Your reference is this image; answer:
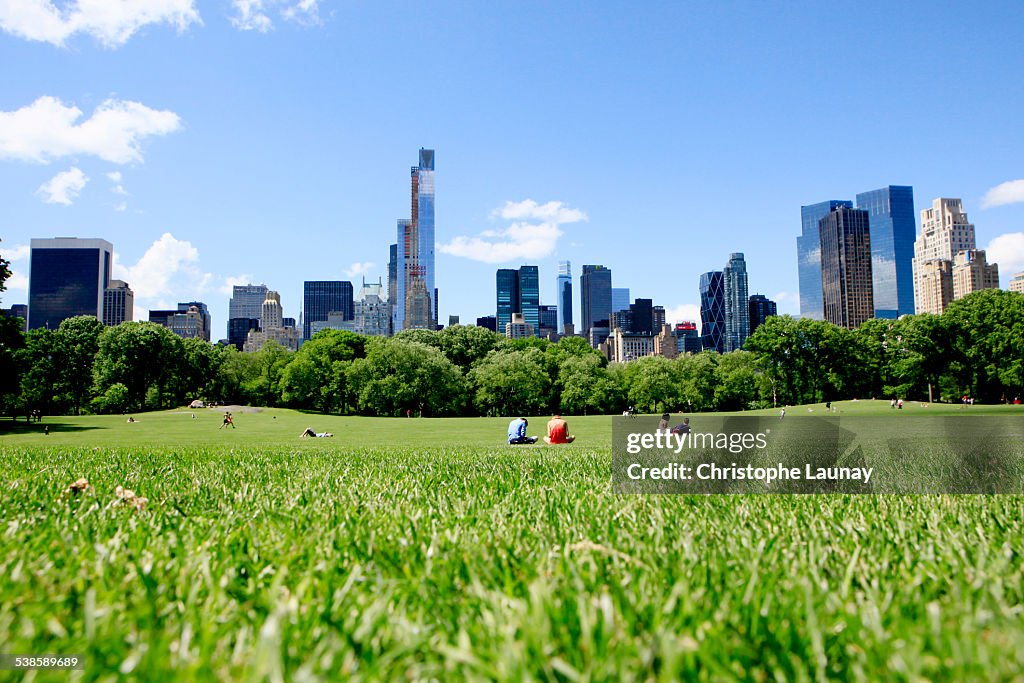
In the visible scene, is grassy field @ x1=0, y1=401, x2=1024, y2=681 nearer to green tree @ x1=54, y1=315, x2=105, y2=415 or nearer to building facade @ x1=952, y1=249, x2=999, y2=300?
green tree @ x1=54, y1=315, x2=105, y2=415

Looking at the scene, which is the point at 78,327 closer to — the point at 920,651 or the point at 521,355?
the point at 521,355

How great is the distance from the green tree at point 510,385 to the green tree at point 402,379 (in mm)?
4458

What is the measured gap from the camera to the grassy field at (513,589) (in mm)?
1490

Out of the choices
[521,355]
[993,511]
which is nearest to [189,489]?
[993,511]

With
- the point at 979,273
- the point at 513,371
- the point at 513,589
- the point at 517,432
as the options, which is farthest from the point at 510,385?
the point at 979,273

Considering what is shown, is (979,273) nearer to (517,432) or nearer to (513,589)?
(517,432)

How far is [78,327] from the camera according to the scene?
70.8 metres

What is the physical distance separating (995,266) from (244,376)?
217032mm

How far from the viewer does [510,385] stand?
7062cm

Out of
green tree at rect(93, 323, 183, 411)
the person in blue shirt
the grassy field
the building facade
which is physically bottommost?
the person in blue shirt

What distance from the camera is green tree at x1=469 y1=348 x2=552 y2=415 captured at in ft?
A: 231

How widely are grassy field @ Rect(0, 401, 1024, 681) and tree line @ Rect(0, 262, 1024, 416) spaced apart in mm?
61228

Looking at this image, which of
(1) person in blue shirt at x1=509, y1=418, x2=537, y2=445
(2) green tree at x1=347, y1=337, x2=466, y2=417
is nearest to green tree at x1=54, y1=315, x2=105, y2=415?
(2) green tree at x1=347, y1=337, x2=466, y2=417

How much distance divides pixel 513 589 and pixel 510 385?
225 ft
